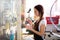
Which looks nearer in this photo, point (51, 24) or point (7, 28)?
point (7, 28)

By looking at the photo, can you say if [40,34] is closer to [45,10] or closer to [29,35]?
[29,35]

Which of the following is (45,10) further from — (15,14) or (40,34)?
(15,14)

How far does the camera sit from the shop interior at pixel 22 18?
3.81ft

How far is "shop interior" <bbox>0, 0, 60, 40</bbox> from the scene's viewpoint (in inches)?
45.7

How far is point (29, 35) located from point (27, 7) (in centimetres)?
32

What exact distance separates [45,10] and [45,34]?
0.28 meters

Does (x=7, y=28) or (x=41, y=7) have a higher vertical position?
(x=41, y=7)

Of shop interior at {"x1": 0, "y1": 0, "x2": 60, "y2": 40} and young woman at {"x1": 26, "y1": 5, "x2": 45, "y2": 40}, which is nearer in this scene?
shop interior at {"x1": 0, "y1": 0, "x2": 60, "y2": 40}

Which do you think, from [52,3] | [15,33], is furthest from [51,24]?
[15,33]

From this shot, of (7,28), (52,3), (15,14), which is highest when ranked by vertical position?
(52,3)

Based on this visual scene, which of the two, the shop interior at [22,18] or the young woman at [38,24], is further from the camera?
the young woman at [38,24]

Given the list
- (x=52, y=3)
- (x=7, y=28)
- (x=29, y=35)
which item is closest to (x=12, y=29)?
(x=7, y=28)

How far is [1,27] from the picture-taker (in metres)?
1.15

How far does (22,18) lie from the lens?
4.56ft
